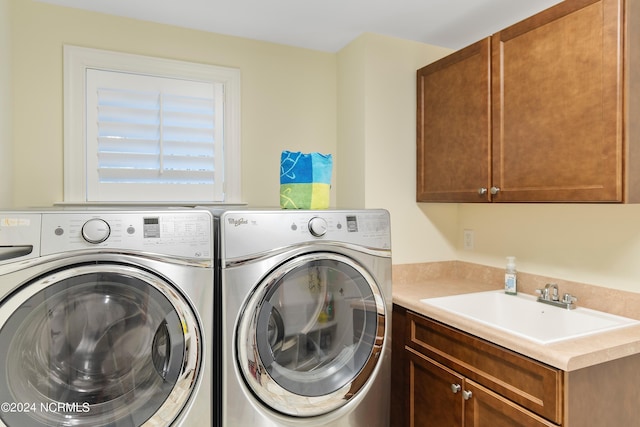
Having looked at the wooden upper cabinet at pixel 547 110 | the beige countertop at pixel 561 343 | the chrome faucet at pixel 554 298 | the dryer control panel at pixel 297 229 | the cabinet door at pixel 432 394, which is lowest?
the cabinet door at pixel 432 394

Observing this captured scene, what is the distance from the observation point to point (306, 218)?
1.62 metres

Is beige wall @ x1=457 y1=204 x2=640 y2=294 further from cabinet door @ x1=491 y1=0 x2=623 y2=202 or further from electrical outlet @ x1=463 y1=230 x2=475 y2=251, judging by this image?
cabinet door @ x1=491 y1=0 x2=623 y2=202

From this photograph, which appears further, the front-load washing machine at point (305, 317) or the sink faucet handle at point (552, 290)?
the sink faucet handle at point (552, 290)

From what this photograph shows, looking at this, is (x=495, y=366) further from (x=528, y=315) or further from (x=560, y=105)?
(x=560, y=105)

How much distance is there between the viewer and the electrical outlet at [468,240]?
2455mm

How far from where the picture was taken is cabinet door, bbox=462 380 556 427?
1.31 meters

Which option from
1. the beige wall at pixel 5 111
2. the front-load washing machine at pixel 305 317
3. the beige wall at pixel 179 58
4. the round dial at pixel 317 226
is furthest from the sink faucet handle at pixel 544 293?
the beige wall at pixel 5 111

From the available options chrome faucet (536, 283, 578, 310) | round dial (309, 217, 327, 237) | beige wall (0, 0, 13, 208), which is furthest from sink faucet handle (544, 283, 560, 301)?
beige wall (0, 0, 13, 208)

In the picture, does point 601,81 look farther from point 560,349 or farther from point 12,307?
point 12,307

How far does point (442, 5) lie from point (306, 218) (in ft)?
4.18

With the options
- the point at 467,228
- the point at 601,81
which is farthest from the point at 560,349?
the point at 467,228

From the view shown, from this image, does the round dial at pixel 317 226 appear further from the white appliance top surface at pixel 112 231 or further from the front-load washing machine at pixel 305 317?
A: the white appliance top surface at pixel 112 231

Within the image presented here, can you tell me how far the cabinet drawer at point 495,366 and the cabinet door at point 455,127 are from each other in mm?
684

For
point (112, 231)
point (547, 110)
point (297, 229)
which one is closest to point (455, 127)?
point (547, 110)
